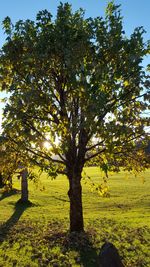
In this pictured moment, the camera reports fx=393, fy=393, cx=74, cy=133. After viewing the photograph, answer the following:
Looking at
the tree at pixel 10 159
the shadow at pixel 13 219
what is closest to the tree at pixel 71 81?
the tree at pixel 10 159

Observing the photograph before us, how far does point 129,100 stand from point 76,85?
3.92 meters

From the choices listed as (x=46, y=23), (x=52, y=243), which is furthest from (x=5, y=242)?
(x=46, y=23)

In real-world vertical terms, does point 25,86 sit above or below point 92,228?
above

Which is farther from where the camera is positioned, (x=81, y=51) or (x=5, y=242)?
(x=5, y=242)

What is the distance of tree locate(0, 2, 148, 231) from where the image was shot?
19703 mm

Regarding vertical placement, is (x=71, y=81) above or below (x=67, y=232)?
above

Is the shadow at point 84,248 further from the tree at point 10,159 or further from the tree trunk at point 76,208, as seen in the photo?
the tree at point 10,159

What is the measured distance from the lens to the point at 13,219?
33.2 metres

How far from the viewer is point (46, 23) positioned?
878 inches

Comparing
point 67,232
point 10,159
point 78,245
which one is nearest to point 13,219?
point 67,232

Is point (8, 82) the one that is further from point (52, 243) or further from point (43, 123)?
point (52, 243)

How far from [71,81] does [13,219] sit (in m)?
17.6

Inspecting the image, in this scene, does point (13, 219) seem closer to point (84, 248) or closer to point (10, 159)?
point (10, 159)

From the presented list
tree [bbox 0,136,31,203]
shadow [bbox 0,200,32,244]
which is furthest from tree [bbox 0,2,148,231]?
shadow [bbox 0,200,32,244]
